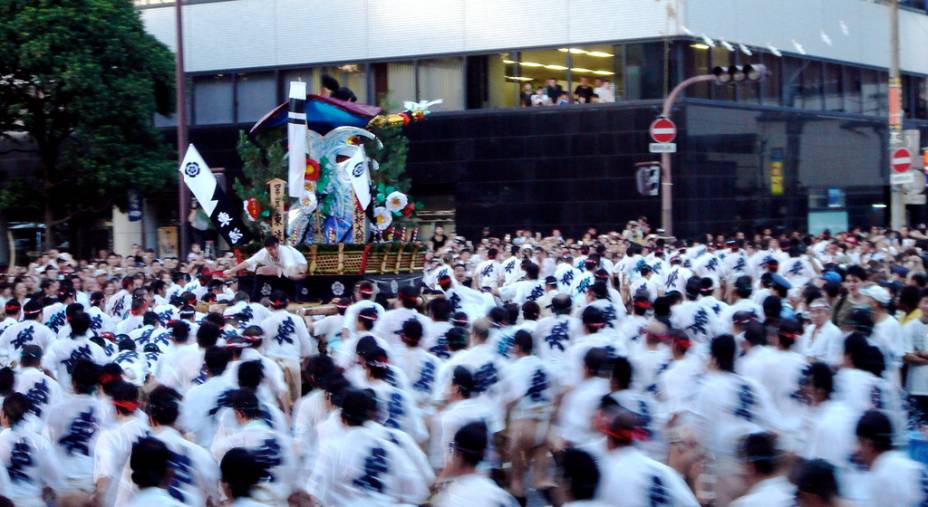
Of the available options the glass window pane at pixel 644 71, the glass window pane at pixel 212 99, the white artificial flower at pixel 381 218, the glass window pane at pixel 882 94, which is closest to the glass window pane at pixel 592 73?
the glass window pane at pixel 644 71

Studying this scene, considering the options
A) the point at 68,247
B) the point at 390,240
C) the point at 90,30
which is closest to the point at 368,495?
the point at 390,240

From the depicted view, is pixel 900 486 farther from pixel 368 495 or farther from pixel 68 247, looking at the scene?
pixel 68 247

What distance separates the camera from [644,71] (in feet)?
98.8

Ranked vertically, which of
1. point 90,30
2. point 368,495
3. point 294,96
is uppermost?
point 90,30

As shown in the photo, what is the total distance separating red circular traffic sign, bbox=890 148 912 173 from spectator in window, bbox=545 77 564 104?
34.2 ft

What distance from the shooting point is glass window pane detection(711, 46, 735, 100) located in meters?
30.9

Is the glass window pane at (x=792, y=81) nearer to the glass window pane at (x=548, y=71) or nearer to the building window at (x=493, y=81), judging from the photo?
the glass window pane at (x=548, y=71)

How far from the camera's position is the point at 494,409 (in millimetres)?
9484

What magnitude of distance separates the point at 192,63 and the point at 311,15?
3.67 m

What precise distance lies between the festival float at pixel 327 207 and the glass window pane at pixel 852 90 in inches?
794

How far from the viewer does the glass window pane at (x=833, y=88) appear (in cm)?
3538

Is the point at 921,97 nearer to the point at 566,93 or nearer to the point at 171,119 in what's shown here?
the point at 566,93

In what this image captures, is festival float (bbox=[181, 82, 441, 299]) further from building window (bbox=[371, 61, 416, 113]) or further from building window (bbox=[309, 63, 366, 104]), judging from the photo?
building window (bbox=[309, 63, 366, 104])

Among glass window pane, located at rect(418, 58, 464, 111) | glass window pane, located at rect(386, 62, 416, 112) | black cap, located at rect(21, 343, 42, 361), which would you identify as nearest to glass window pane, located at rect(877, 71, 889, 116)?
glass window pane, located at rect(418, 58, 464, 111)
